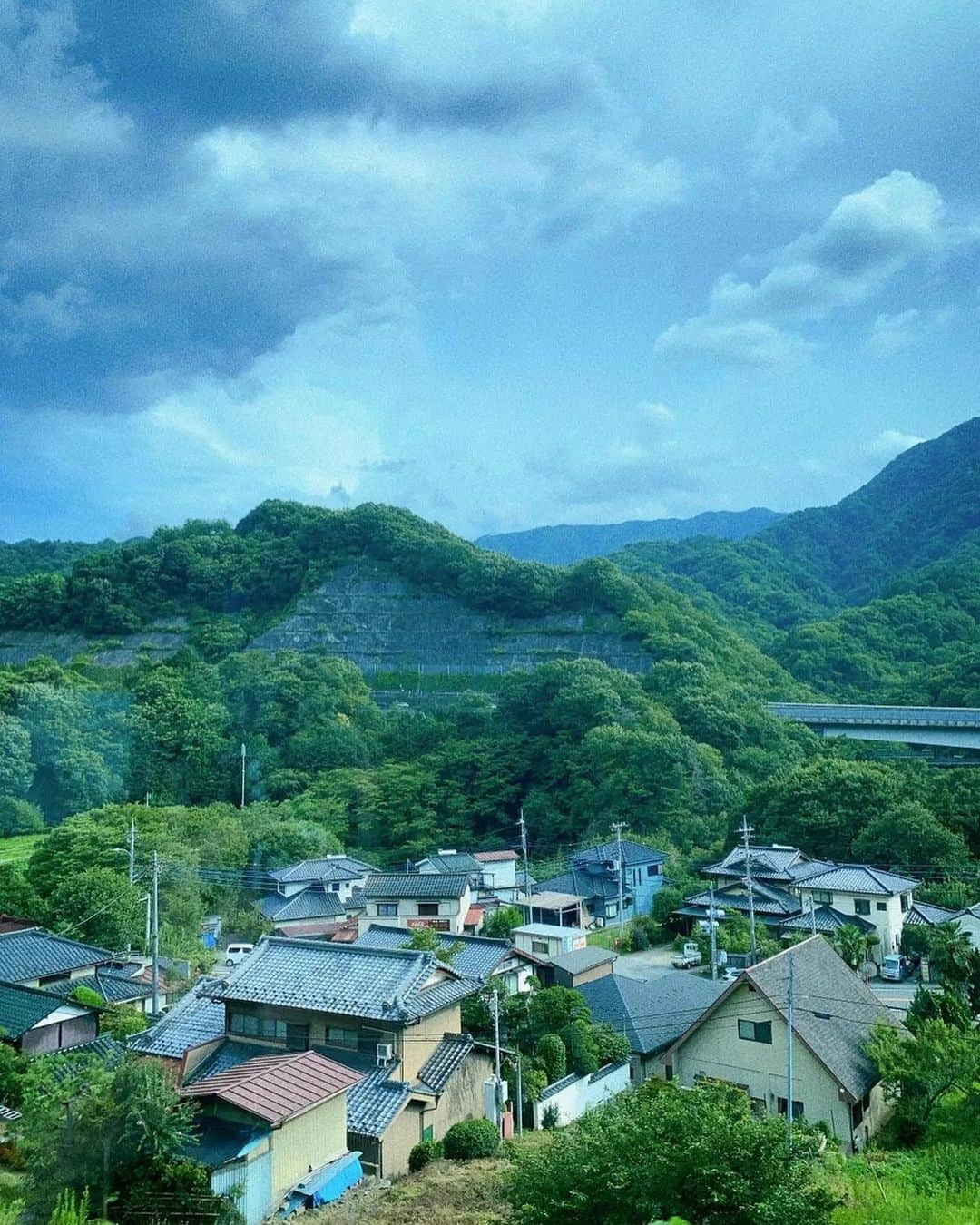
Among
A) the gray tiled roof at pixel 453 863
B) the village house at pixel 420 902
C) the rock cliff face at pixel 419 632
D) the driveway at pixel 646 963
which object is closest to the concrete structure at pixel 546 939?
the driveway at pixel 646 963

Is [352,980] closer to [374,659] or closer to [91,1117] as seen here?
[91,1117]

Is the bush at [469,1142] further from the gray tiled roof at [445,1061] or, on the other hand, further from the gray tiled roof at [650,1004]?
the gray tiled roof at [650,1004]

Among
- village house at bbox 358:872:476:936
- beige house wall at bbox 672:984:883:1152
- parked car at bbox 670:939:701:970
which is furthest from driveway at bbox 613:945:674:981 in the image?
beige house wall at bbox 672:984:883:1152

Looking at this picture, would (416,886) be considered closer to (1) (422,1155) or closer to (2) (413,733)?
(2) (413,733)

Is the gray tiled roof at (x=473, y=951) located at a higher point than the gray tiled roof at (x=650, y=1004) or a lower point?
higher

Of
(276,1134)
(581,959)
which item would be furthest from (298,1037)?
(581,959)
